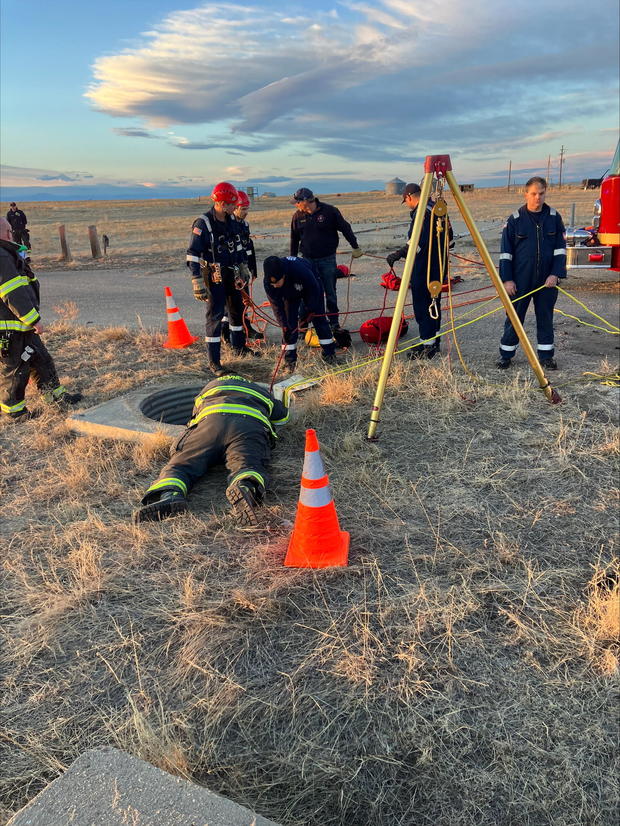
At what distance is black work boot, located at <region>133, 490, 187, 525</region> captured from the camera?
11.4ft

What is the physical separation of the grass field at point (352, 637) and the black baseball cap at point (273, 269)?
7.64 ft

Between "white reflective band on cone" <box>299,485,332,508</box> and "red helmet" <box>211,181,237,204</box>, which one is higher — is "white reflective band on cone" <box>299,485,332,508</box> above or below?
below

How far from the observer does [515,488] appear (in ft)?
12.1

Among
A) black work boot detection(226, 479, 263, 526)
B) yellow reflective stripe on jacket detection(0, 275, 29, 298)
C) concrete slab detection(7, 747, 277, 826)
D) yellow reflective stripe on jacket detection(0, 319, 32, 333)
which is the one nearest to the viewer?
concrete slab detection(7, 747, 277, 826)

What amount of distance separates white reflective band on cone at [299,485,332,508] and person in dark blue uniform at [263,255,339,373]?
324 cm

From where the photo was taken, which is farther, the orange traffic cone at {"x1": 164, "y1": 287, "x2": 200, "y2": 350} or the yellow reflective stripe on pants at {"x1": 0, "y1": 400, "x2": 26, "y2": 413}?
the orange traffic cone at {"x1": 164, "y1": 287, "x2": 200, "y2": 350}

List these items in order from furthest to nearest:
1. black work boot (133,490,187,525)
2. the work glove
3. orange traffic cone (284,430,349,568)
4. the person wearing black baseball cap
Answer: the person wearing black baseball cap < the work glove < black work boot (133,490,187,525) < orange traffic cone (284,430,349,568)

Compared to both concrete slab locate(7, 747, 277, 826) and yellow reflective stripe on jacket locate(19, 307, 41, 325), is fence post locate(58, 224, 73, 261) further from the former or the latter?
concrete slab locate(7, 747, 277, 826)

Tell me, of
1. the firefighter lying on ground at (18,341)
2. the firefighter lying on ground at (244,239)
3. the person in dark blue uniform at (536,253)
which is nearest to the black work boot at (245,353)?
the firefighter lying on ground at (244,239)

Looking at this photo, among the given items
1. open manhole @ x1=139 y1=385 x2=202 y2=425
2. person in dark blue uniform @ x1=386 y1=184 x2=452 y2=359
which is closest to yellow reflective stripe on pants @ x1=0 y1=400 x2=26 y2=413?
open manhole @ x1=139 y1=385 x2=202 y2=425

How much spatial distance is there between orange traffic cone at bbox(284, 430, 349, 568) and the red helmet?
4.09 metres

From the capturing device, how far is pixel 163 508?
3.52 m

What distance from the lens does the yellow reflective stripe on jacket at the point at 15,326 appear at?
5316mm


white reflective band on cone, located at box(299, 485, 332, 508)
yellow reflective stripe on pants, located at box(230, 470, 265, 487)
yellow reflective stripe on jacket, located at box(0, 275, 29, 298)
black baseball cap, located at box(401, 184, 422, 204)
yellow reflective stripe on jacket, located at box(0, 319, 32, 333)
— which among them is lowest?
yellow reflective stripe on pants, located at box(230, 470, 265, 487)
